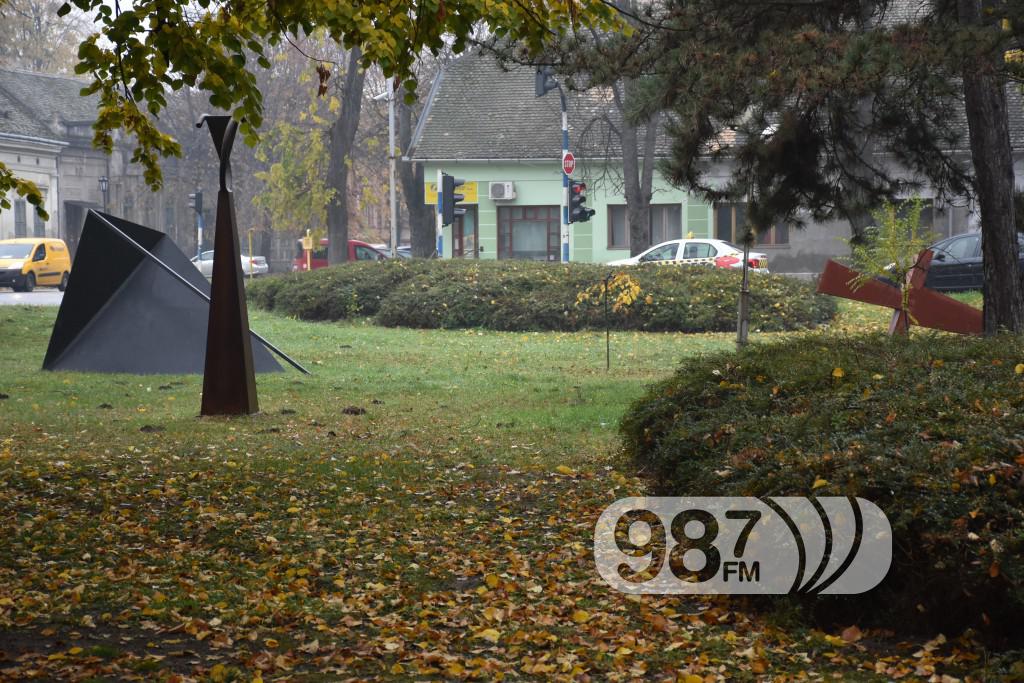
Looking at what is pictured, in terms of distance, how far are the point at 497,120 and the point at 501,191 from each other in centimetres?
267

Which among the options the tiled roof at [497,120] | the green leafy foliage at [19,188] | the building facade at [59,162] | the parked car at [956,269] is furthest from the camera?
the building facade at [59,162]

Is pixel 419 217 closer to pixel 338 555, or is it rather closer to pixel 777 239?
pixel 777 239

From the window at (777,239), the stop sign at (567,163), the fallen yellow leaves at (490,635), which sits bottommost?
the fallen yellow leaves at (490,635)

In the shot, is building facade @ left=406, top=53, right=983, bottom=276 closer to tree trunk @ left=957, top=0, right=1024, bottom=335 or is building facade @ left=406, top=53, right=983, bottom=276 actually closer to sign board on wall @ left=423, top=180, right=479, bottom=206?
sign board on wall @ left=423, top=180, right=479, bottom=206

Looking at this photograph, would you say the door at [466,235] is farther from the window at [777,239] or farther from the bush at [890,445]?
the bush at [890,445]

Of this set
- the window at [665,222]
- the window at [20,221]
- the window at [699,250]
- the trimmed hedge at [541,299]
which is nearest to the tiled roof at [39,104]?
the window at [20,221]

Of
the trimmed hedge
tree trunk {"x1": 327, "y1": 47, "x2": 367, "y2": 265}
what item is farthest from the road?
tree trunk {"x1": 327, "y1": 47, "x2": 367, "y2": 265}

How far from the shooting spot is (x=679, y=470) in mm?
6801

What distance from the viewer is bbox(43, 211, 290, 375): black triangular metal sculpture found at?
14.8 m

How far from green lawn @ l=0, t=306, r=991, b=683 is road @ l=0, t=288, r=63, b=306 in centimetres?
1814

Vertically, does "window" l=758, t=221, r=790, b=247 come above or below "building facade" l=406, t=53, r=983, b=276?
below

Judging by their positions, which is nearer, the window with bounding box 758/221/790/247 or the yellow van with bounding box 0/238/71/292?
the yellow van with bounding box 0/238/71/292

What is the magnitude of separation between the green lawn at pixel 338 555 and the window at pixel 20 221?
140 feet

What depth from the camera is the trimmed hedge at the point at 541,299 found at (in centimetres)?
2264
